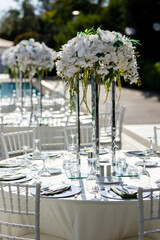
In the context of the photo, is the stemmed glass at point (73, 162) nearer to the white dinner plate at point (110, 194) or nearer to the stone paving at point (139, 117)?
the white dinner plate at point (110, 194)

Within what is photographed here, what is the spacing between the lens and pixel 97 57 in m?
3.32

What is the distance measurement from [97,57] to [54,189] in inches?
41.9

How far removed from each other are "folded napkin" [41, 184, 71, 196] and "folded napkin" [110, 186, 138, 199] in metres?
0.35

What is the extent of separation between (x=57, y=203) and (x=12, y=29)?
3794cm

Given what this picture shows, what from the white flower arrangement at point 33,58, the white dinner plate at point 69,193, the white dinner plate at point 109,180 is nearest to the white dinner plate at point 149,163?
the white dinner plate at point 109,180

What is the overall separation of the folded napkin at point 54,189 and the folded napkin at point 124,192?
0.35 meters

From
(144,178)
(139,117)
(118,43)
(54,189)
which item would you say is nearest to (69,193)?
(54,189)

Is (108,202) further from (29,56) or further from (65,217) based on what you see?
(29,56)

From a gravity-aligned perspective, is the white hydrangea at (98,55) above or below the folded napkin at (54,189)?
above

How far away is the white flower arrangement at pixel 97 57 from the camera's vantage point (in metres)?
3.32

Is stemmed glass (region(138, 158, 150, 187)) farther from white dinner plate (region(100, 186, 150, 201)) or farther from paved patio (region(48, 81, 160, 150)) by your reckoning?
paved patio (region(48, 81, 160, 150))

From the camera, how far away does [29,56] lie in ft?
24.0

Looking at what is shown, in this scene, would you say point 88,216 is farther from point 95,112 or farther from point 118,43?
point 118,43

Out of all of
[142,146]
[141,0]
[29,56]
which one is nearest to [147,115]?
[142,146]
